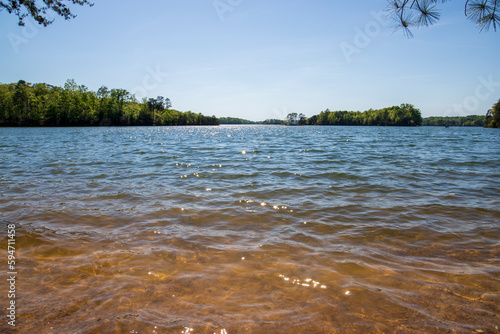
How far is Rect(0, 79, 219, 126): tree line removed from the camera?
7619cm

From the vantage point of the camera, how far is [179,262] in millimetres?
3717

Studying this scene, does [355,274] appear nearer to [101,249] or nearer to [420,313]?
[420,313]

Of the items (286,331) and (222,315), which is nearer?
(286,331)

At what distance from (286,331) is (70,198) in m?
7.01

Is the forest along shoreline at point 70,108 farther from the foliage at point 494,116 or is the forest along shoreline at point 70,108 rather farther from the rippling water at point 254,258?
Result: the rippling water at point 254,258

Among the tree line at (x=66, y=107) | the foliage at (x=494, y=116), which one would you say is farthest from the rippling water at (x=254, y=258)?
the foliage at (x=494, y=116)

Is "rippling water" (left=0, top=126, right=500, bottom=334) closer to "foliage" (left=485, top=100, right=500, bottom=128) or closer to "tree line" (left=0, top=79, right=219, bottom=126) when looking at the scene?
"tree line" (left=0, top=79, right=219, bottom=126)

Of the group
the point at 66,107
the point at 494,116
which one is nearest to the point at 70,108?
the point at 66,107

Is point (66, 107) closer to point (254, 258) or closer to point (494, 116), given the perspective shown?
point (254, 258)

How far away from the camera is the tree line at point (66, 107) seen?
76188 millimetres

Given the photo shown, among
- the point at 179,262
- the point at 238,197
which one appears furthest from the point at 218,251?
the point at 238,197

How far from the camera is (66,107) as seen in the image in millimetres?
85812

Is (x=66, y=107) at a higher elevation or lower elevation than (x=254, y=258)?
higher

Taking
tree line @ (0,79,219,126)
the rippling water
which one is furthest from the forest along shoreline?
the rippling water
